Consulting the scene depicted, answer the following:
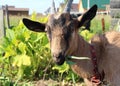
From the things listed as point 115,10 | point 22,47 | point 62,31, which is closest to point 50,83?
point 22,47

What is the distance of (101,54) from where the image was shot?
4875 mm

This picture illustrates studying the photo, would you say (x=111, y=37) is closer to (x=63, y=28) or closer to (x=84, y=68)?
(x=84, y=68)

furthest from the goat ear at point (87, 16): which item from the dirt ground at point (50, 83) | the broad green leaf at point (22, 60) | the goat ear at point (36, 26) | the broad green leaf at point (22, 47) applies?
the broad green leaf at point (22, 47)

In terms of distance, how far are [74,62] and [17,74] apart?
2867mm

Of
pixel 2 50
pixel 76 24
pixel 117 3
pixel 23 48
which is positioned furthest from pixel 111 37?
pixel 117 3

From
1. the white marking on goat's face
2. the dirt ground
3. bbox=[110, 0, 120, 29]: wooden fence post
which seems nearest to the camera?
the white marking on goat's face

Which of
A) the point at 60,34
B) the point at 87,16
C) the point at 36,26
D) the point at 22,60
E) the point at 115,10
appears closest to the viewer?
the point at 60,34

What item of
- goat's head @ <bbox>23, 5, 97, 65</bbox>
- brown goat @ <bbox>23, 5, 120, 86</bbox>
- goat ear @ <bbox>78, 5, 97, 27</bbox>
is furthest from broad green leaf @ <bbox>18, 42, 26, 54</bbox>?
goat ear @ <bbox>78, 5, 97, 27</bbox>

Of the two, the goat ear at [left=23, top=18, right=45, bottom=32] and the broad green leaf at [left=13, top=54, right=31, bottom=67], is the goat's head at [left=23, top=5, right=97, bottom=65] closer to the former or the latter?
the goat ear at [left=23, top=18, right=45, bottom=32]

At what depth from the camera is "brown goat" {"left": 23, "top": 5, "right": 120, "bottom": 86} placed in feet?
14.2

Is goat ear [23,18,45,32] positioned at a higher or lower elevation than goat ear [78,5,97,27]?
lower

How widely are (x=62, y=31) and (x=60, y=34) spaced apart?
0.05m

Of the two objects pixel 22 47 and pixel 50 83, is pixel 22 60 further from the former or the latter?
pixel 50 83

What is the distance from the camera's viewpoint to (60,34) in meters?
4.33
